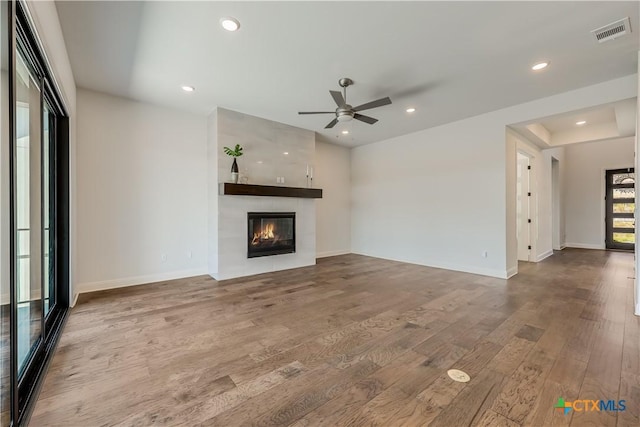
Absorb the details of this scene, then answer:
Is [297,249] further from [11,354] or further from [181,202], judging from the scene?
[11,354]

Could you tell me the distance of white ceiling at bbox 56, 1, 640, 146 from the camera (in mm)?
2369

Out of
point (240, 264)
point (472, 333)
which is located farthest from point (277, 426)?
point (240, 264)

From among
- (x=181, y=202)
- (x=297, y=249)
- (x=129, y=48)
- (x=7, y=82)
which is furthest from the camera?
(x=297, y=249)

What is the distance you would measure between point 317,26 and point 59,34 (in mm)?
2416

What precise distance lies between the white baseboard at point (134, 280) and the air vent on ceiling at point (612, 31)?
6.02 meters

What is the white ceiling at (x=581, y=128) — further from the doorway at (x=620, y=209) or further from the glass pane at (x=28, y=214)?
the glass pane at (x=28, y=214)

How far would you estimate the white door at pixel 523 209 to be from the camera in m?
6.36

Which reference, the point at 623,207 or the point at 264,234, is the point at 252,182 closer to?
the point at 264,234

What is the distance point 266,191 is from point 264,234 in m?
0.84

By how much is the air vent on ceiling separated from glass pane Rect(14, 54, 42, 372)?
15.9 feet

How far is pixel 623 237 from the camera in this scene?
24.8ft

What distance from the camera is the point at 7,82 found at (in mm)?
1438

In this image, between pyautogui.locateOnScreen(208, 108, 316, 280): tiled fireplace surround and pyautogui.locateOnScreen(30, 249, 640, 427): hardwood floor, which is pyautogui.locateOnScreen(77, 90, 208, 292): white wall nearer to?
pyautogui.locateOnScreen(208, 108, 316, 280): tiled fireplace surround

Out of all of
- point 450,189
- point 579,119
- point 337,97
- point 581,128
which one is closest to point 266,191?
point 337,97
